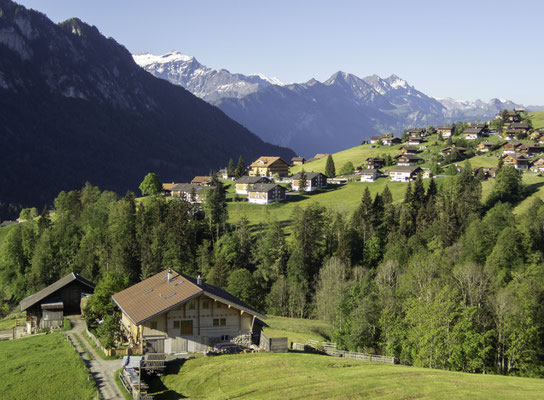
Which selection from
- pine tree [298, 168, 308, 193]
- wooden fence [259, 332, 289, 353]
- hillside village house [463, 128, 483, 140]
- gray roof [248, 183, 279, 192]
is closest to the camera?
wooden fence [259, 332, 289, 353]

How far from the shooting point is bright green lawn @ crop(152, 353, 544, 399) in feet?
99.0

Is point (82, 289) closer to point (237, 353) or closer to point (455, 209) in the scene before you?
point (237, 353)

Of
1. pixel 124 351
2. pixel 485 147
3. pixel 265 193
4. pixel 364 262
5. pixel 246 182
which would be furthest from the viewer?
pixel 485 147

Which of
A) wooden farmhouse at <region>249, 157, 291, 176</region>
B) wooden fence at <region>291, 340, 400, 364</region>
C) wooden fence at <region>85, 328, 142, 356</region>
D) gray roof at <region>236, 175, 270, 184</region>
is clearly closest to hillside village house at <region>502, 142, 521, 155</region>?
wooden farmhouse at <region>249, 157, 291, 176</region>

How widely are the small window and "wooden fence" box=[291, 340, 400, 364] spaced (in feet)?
34.5

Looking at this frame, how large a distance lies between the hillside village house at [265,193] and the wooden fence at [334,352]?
84.8 meters

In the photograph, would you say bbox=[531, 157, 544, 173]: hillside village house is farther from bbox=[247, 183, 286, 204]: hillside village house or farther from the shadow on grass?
the shadow on grass

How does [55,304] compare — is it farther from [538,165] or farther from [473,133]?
[473,133]

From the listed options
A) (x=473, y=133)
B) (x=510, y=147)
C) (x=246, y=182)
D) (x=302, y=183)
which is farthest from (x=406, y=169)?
(x=473, y=133)

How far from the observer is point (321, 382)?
32188 mm

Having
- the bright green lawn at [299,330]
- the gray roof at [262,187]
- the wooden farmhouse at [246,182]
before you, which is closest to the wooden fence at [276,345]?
the bright green lawn at [299,330]

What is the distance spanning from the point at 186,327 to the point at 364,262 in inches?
2269

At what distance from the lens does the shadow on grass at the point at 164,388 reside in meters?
32.0

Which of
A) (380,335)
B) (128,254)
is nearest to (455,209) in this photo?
(380,335)
